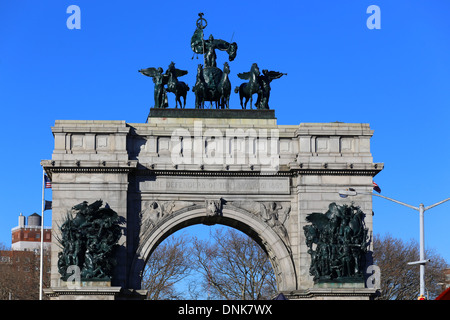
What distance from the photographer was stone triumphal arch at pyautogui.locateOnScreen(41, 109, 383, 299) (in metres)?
43.9

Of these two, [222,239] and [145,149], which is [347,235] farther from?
[222,239]

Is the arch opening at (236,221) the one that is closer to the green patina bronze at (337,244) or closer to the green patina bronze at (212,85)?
the green patina bronze at (337,244)

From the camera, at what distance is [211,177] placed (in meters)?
45.0

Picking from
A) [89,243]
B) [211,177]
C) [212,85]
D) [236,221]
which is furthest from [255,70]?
[89,243]

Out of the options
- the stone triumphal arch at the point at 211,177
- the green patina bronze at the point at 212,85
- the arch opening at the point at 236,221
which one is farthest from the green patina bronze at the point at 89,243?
the green patina bronze at the point at 212,85

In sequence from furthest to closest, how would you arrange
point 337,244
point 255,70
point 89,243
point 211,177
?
point 255,70 < point 211,177 < point 337,244 < point 89,243

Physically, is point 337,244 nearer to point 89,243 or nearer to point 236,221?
point 236,221

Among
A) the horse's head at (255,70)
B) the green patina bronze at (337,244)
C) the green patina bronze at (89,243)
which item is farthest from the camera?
the horse's head at (255,70)

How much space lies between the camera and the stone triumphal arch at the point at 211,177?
144ft

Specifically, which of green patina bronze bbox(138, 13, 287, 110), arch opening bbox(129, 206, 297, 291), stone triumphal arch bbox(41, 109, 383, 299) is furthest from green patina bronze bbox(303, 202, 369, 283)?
green patina bronze bbox(138, 13, 287, 110)

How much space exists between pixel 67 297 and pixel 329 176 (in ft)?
44.0

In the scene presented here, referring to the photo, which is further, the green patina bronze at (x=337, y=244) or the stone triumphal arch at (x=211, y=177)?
the stone triumphal arch at (x=211, y=177)

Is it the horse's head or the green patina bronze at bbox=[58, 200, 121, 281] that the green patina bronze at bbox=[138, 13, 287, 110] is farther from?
the green patina bronze at bbox=[58, 200, 121, 281]
